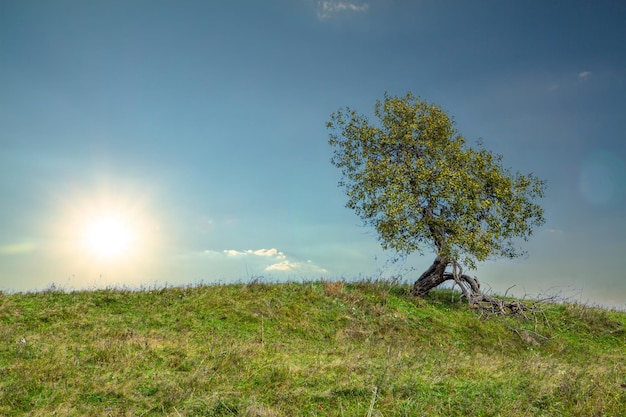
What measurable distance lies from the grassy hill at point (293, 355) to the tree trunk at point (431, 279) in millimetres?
941

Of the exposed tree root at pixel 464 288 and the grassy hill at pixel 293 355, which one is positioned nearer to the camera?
the grassy hill at pixel 293 355

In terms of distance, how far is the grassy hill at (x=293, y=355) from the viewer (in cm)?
1095

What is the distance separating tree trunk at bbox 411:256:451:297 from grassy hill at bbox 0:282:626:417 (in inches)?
37.1

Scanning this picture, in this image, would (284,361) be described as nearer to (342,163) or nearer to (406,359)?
(406,359)

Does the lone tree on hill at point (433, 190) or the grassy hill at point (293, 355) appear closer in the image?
the grassy hill at point (293, 355)

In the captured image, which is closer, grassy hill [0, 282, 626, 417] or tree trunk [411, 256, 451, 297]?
grassy hill [0, 282, 626, 417]

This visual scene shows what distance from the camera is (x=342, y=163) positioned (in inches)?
1192

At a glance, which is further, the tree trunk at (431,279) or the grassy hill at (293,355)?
the tree trunk at (431,279)

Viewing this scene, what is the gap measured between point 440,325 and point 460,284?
4754 millimetres

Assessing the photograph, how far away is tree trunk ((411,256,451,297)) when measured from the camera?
2817 centimetres

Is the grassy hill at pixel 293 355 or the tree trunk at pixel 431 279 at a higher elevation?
the tree trunk at pixel 431 279

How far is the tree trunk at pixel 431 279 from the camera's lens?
28.2 metres

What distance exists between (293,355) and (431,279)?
14.9 m

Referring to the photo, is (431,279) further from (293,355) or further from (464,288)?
(293,355)
